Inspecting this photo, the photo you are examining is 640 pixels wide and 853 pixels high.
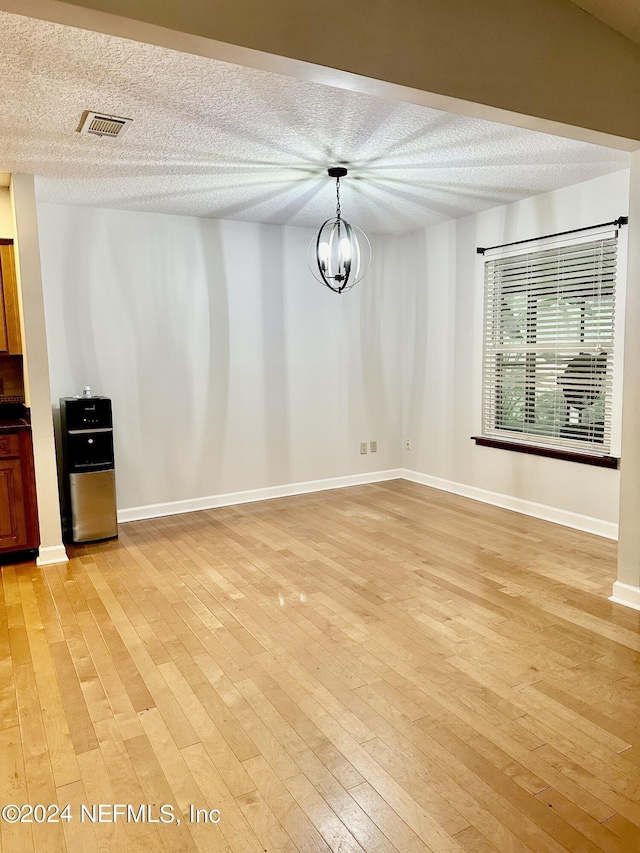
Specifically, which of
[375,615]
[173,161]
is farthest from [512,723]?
[173,161]

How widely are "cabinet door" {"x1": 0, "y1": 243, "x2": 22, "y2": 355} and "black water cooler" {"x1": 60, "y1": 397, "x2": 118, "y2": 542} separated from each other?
523 mm

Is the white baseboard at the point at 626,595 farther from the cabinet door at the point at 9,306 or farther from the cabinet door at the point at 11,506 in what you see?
the cabinet door at the point at 9,306

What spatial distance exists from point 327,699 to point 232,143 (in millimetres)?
2795

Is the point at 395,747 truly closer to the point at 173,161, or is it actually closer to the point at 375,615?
the point at 375,615

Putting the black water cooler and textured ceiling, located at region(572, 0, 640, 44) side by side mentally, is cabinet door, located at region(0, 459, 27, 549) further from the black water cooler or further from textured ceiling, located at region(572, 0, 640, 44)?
textured ceiling, located at region(572, 0, 640, 44)

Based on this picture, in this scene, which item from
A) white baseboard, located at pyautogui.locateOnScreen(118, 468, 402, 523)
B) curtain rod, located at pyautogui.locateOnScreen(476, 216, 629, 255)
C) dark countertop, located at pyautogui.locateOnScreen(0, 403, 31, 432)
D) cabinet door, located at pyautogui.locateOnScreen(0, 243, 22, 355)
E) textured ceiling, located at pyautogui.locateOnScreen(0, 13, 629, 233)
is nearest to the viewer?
textured ceiling, located at pyautogui.locateOnScreen(0, 13, 629, 233)

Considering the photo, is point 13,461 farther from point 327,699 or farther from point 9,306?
point 327,699

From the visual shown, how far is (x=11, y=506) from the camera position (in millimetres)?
3912

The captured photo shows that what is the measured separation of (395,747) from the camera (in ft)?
6.68

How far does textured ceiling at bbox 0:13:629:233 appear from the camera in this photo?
2.41 meters

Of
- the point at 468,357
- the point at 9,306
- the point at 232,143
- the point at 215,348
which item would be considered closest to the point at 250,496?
the point at 215,348

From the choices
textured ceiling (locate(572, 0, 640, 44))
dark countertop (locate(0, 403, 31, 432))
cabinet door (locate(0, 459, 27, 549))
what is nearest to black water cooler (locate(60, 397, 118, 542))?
dark countertop (locate(0, 403, 31, 432))

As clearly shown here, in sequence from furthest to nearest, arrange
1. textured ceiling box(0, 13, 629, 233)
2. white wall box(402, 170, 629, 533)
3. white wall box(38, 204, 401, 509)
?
white wall box(38, 204, 401, 509), white wall box(402, 170, 629, 533), textured ceiling box(0, 13, 629, 233)

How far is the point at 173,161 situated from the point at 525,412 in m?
3.21
